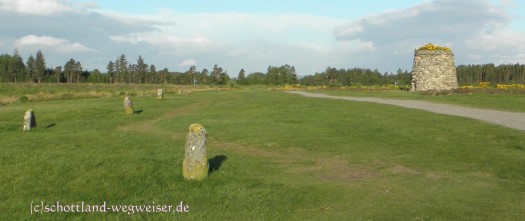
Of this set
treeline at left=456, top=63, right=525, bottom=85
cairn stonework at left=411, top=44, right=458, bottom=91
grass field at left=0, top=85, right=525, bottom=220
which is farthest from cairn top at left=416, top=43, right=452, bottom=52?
treeline at left=456, top=63, right=525, bottom=85

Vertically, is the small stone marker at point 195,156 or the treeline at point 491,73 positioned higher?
the treeline at point 491,73

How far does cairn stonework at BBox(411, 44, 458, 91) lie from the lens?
167ft

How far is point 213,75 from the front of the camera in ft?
455

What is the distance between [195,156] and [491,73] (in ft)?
368

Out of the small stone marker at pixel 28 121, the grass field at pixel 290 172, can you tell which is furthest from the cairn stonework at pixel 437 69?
the small stone marker at pixel 28 121

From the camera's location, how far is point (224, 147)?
16.3m

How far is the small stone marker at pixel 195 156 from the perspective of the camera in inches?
422

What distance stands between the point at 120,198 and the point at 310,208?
12.5 feet

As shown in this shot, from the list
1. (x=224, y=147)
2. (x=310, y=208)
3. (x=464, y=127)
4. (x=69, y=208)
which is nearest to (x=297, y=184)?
(x=310, y=208)

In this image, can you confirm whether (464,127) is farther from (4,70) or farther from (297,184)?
(4,70)

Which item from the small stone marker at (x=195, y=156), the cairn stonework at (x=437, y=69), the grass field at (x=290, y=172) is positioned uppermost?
the cairn stonework at (x=437, y=69)

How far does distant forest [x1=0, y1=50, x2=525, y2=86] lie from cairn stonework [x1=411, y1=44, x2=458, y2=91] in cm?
5718

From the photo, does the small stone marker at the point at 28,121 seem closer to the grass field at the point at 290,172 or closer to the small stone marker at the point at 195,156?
the grass field at the point at 290,172

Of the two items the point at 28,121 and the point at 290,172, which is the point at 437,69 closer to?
the point at 28,121
